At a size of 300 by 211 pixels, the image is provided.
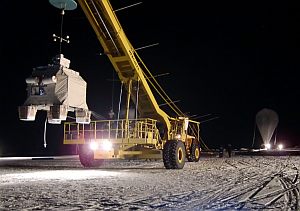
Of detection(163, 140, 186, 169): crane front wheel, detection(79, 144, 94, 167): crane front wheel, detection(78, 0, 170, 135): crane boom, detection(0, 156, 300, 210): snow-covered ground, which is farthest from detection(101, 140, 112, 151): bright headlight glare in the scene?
detection(0, 156, 300, 210): snow-covered ground

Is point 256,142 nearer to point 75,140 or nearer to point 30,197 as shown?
point 75,140

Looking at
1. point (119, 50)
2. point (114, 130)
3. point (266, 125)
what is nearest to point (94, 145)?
point (114, 130)

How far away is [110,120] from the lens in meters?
16.5

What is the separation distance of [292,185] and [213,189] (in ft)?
7.86

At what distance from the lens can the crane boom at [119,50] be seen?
1554cm

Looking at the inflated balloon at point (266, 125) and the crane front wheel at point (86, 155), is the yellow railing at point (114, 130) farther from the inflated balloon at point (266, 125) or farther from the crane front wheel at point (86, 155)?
the inflated balloon at point (266, 125)

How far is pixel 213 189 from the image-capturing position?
982cm

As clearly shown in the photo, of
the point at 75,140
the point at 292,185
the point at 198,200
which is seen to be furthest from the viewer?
the point at 75,140

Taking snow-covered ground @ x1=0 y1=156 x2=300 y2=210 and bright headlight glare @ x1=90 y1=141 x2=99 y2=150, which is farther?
bright headlight glare @ x1=90 y1=141 x2=99 y2=150

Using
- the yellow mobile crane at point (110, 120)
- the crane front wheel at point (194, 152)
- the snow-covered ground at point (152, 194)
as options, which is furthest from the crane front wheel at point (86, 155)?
the snow-covered ground at point (152, 194)

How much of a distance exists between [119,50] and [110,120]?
3053 mm

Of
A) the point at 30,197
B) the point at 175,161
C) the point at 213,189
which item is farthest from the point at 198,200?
the point at 175,161

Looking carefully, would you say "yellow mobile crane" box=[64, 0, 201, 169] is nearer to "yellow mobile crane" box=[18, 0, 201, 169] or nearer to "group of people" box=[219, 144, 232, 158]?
"yellow mobile crane" box=[18, 0, 201, 169]

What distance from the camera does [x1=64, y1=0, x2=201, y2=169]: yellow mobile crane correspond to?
52.1ft
